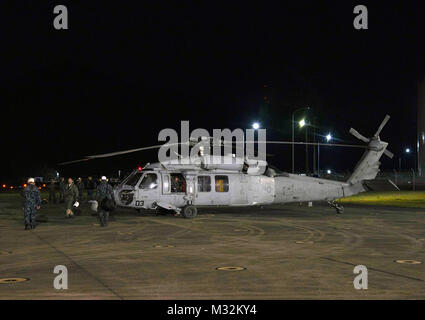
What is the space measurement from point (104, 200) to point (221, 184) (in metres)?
7.19

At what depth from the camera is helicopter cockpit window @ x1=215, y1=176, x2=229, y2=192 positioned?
24062 millimetres

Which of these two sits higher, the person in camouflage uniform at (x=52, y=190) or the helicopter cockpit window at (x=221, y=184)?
the helicopter cockpit window at (x=221, y=184)

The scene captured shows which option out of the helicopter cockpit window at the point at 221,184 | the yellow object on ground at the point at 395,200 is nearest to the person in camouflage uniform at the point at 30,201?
the helicopter cockpit window at the point at 221,184

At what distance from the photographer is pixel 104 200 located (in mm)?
18469

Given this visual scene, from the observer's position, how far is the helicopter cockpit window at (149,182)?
22578mm

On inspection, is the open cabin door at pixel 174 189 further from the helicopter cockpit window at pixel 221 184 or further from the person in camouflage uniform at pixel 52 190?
the person in camouflage uniform at pixel 52 190

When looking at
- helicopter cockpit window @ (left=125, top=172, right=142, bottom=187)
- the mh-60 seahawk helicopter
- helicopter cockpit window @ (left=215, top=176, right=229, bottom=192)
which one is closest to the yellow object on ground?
the mh-60 seahawk helicopter

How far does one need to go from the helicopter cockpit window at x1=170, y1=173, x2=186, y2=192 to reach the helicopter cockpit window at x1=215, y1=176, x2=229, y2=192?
66.9 inches

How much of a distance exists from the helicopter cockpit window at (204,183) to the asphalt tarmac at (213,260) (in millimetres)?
3919

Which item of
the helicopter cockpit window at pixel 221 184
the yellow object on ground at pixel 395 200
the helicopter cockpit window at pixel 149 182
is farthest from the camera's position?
the yellow object on ground at pixel 395 200

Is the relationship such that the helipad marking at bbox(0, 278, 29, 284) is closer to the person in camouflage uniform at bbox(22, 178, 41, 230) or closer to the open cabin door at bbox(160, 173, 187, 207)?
the person in camouflage uniform at bbox(22, 178, 41, 230)

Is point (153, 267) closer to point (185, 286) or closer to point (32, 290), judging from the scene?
point (185, 286)
